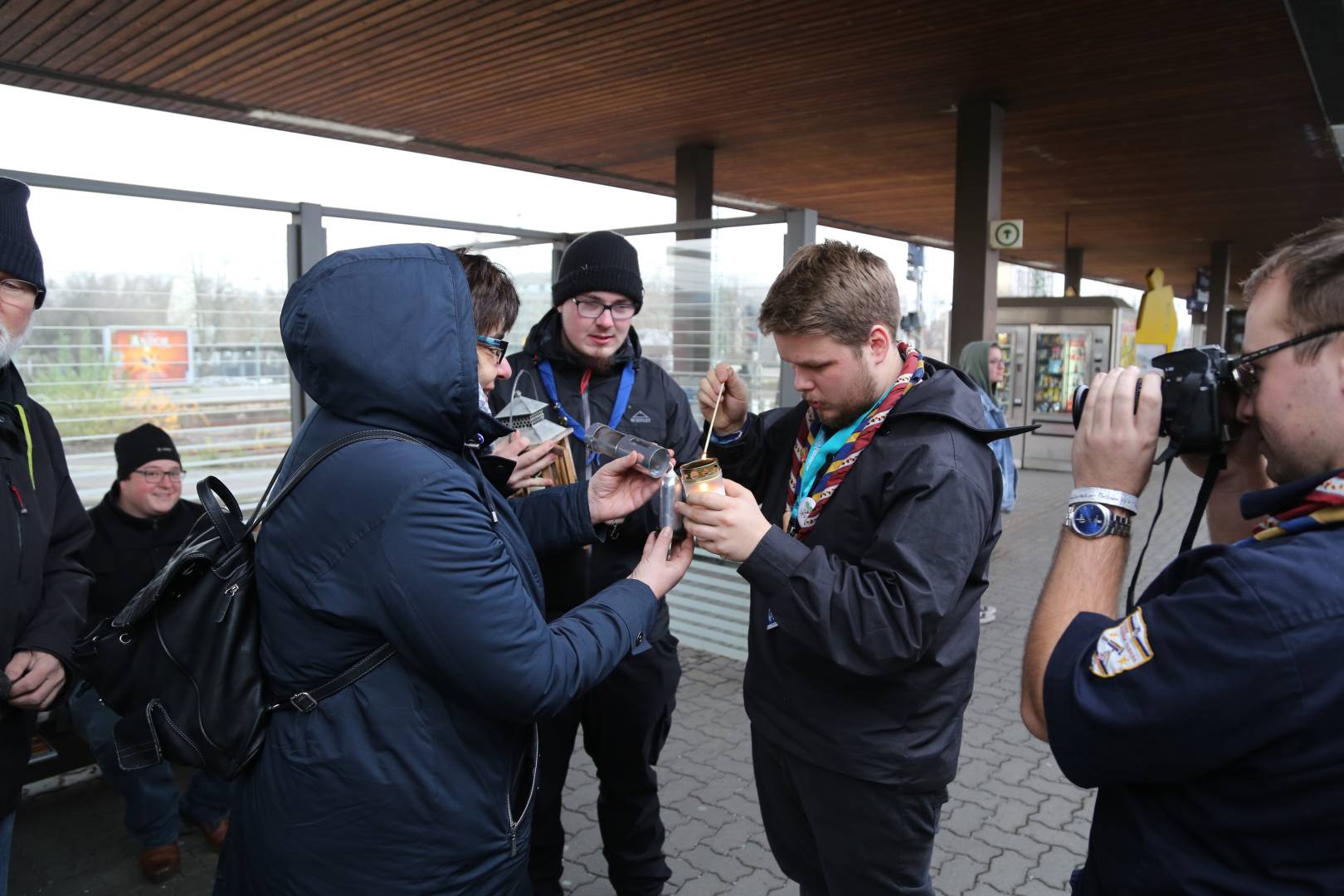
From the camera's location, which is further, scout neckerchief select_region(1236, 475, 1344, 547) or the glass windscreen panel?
the glass windscreen panel

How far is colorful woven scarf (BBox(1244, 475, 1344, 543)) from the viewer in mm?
984

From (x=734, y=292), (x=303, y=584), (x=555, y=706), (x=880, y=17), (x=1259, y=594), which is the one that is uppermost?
(x=880, y=17)

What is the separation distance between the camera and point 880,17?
6312mm

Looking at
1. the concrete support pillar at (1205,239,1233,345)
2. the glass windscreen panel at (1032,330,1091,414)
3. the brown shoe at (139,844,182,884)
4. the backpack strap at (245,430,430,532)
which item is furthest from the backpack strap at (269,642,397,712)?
the concrete support pillar at (1205,239,1233,345)

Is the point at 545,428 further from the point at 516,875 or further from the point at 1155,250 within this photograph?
the point at 1155,250

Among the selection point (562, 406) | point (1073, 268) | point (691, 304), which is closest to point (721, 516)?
point (562, 406)

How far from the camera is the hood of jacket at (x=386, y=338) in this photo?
1.38 meters

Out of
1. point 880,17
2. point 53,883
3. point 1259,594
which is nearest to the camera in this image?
point 1259,594

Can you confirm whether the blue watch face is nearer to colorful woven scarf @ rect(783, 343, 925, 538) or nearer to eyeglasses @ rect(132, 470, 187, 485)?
colorful woven scarf @ rect(783, 343, 925, 538)

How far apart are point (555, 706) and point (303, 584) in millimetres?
452

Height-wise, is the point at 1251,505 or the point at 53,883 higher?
the point at 1251,505

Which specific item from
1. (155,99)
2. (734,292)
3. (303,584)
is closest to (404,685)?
(303,584)

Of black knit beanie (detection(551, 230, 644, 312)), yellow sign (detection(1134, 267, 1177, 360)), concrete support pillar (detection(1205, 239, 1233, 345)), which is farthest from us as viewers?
concrete support pillar (detection(1205, 239, 1233, 345))

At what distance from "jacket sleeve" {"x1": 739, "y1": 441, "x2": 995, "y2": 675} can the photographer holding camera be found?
1.35ft
